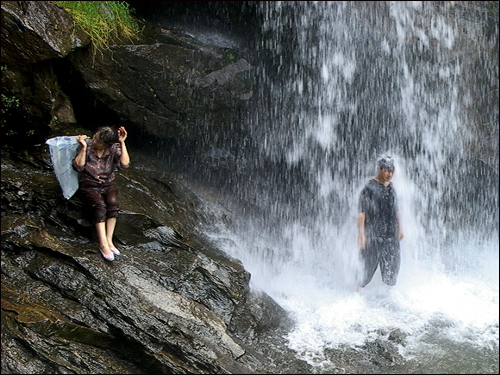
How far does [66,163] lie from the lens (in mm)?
5598

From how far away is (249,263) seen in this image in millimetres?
7277

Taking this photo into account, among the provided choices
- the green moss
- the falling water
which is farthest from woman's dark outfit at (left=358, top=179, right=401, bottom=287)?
the green moss

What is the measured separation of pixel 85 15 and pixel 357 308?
5.43m

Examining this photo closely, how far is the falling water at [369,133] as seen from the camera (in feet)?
27.5

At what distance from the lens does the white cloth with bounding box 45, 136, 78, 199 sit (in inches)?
218

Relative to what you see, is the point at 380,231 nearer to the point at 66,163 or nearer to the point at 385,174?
the point at 385,174

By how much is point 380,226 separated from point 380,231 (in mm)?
70

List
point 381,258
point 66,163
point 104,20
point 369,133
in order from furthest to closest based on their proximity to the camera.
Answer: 1. point 369,133
2. point 104,20
3. point 381,258
4. point 66,163

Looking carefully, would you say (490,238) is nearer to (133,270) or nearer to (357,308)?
(357,308)

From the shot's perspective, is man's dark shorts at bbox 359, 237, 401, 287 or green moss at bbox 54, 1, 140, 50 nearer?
man's dark shorts at bbox 359, 237, 401, 287

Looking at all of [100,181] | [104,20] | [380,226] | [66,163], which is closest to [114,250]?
[100,181]

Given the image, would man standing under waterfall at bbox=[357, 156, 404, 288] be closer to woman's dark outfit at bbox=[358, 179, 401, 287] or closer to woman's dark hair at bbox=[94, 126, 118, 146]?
woman's dark outfit at bbox=[358, 179, 401, 287]

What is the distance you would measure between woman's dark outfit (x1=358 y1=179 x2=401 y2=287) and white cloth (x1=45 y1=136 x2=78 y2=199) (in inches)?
134

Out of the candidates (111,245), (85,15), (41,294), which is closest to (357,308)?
(111,245)
